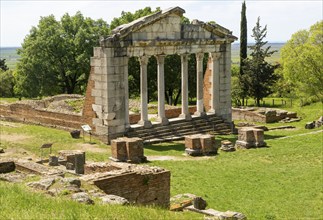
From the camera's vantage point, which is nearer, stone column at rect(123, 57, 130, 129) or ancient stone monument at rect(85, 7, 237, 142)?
ancient stone monument at rect(85, 7, 237, 142)

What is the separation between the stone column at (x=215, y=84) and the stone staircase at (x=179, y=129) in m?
0.63

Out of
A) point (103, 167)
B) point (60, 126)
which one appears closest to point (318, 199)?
point (103, 167)

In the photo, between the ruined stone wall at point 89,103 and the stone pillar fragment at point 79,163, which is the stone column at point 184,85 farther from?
the stone pillar fragment at point 79,163

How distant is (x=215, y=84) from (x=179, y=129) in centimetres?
461

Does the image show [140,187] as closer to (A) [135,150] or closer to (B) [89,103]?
(A) [135,150]

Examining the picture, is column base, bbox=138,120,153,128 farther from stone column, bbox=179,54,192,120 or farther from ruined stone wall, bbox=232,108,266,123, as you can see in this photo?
ruined stone wall, bbox=232,108,266,123

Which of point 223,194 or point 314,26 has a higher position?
point 314,26

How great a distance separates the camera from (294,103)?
5381 cm

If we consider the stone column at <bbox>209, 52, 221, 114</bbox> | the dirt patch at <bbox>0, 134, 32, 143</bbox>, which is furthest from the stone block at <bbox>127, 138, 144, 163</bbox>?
the stone column at <bbox>209, 52, 221, 114</bbox>

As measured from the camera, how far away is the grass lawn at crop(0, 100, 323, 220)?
33.9 feet

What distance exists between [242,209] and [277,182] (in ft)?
11.9

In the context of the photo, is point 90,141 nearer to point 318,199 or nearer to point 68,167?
point 68,167

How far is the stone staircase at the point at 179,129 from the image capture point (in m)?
29.2

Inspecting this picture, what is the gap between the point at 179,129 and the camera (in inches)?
1222
